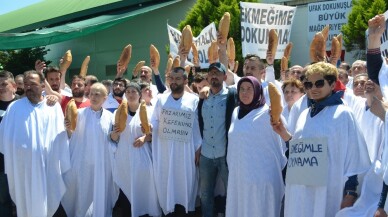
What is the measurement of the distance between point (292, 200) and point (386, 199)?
2.76 feet

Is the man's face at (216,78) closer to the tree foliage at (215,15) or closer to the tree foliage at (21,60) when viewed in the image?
the tree foliage at (215,15)

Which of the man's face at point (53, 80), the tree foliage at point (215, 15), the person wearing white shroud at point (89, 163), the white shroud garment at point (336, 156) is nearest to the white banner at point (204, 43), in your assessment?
the tree foliage at point (215, 15)

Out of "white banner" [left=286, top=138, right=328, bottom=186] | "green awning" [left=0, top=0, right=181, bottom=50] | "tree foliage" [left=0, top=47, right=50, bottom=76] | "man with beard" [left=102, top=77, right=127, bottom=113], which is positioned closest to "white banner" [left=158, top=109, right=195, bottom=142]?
"man with beard" [left=102, top=77, right=127, bottom=113]

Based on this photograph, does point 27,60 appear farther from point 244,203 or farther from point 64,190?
point 244,203

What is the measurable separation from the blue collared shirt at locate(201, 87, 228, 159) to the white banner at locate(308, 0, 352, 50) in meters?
3.61

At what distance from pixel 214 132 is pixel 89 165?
167cm

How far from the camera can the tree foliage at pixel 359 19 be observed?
360 inches

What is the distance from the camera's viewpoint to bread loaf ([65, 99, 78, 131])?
579cm

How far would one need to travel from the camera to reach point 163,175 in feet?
20.1

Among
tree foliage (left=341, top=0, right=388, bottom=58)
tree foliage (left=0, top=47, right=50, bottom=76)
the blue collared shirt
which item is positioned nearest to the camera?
the blue collared shirt

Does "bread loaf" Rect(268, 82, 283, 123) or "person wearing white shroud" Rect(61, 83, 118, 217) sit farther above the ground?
"bread loaf" Rect(268, 82, 283, 123)

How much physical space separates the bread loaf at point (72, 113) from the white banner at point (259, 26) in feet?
10.5

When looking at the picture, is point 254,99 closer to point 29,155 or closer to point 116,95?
point 29,155

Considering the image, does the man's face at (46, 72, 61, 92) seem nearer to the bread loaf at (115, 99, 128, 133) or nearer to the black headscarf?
the bread loaf at (115, 99, 128, 133)
